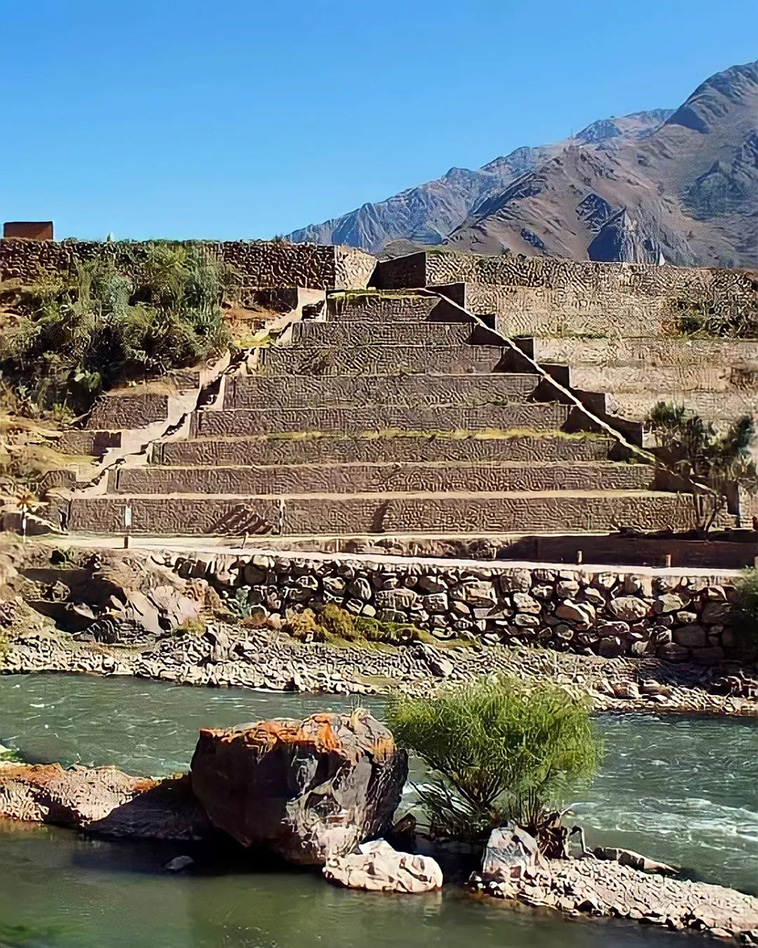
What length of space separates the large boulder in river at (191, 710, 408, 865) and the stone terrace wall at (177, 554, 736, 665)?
945 cm

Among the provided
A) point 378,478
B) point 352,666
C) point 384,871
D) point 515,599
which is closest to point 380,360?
point 378,478

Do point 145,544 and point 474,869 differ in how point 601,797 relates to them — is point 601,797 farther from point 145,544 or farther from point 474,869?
point 145,544

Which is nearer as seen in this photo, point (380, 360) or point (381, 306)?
point (380, 360)

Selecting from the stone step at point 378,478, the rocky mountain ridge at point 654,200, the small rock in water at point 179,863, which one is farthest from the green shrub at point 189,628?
the rocky mountain ridge at point 654,200

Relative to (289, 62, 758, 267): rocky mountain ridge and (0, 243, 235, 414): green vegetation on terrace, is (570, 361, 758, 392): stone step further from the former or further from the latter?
(289, 62, 758, 267): rocky mountain ridge

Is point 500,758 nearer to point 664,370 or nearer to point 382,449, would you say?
point 382,449

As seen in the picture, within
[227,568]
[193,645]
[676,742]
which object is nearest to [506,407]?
→ [227,568]

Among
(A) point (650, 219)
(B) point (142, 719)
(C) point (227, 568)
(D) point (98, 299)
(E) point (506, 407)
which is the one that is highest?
(A) point (650, 219)

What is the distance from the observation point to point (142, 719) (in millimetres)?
17547

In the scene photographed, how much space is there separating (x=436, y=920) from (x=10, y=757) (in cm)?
706

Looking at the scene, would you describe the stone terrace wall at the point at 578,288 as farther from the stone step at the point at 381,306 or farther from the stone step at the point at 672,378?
the stone step at the point at 672,378

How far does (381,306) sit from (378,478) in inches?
406

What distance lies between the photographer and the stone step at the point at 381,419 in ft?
96.9

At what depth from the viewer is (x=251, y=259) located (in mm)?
41094
